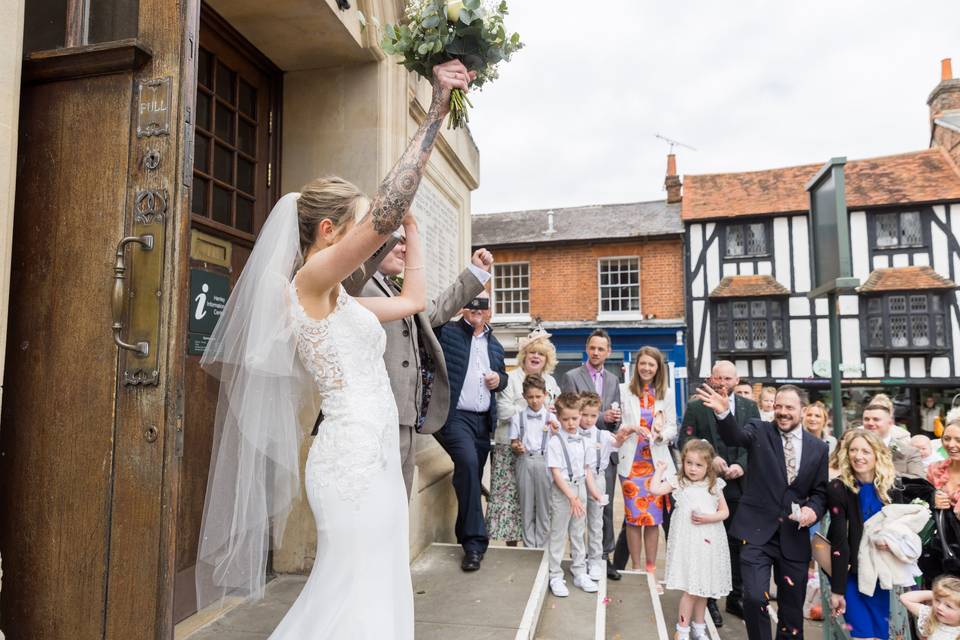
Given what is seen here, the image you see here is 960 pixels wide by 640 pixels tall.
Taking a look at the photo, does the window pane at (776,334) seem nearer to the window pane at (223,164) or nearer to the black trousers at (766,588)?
the black trousers at (766,588)

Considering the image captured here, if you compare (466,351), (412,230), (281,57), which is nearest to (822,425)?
(466,351)

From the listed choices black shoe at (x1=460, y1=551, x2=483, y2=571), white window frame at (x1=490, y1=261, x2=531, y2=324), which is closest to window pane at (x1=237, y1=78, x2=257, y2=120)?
black shoe at (x1=460, y1=551, x2=483, y2=571)

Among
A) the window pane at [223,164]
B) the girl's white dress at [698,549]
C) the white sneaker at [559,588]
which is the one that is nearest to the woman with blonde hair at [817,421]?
the girl's white dress at [698,549]

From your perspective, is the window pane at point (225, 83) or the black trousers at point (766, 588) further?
the black trousers at point (766, 588)

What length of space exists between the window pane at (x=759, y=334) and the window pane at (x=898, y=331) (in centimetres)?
344

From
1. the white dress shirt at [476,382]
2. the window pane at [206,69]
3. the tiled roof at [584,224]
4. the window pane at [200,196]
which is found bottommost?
the white dress shirt at [476,382]

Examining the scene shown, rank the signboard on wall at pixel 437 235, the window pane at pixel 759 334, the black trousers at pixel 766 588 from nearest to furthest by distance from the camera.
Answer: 1. the black trousers at pixel 766 588
2. the signboard on wall at pixel 437 235
3. the window pane at pixel 759 334

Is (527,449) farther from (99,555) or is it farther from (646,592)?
(99,555)

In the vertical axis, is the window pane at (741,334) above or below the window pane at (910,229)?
below

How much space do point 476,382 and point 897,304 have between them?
18464 millimetres

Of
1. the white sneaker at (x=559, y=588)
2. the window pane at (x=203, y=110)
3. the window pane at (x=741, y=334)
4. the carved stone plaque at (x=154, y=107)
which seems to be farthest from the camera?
the window pane at (x=741, y=334)

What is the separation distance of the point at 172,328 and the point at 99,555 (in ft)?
2.35

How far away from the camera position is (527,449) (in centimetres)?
465

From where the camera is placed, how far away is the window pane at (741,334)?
19172 mm
